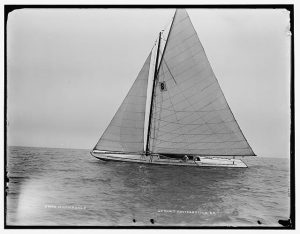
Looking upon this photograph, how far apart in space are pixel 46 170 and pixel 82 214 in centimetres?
142

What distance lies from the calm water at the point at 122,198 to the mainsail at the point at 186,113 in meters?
2.11

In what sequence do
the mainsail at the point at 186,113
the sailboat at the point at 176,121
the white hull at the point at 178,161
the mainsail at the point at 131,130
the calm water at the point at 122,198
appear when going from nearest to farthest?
the calm water at the point at 122,198, the sailboat at the point at 176,121, the mainsail at the point at 186,113, the mainsail at the point at 131,130, the white hull at the point at 178,161

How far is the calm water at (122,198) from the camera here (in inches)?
281

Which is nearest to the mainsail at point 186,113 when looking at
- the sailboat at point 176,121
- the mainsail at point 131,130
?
the sailboat at point 176,121

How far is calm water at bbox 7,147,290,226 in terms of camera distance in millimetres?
7141

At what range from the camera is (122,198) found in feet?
24.9

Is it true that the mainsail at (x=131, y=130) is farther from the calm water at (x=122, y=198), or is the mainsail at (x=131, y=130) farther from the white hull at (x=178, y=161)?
the calm water at (x=122, y=198)

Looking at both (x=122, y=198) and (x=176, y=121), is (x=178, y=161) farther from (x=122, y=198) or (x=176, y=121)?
(x=122, y=198)

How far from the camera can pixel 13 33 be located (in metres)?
7.66

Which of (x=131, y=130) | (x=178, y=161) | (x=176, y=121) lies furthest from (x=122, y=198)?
(x=131, y=130)

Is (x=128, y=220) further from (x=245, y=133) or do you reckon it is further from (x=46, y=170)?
(x=245, y=133)

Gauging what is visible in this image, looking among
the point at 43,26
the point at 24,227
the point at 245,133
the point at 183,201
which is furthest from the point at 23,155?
the point at 245,133

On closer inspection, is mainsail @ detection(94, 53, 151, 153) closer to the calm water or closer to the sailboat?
the sailboat

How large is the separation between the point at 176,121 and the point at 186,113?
0.37 m
